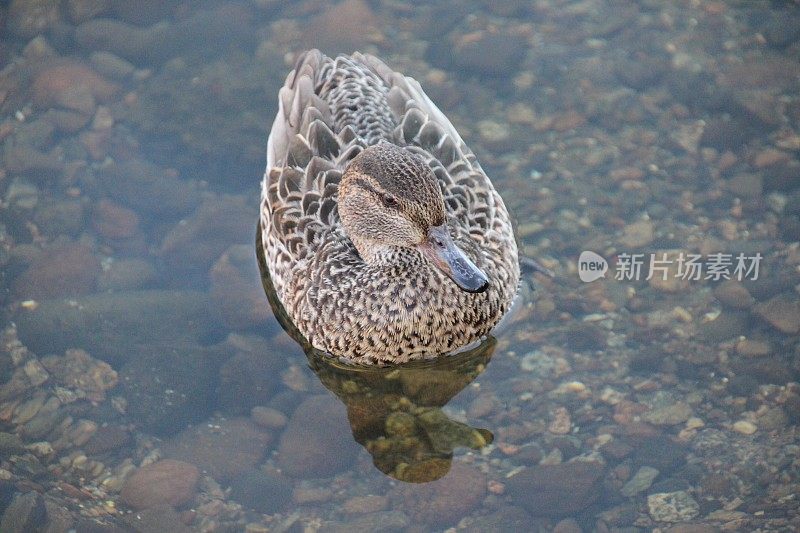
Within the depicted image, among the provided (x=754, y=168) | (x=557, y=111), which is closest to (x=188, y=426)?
(x=557, y=111)

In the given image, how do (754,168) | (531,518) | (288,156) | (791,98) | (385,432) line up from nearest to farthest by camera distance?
(531,518) → (385,432) → (288,156) → (754,168) → (791,98)

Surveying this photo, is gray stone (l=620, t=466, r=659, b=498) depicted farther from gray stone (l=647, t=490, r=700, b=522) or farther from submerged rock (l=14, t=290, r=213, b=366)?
submerged rock (l=14, t=290, r=213, b=366)

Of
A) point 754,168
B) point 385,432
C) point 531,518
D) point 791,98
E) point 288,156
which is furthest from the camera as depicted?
point 791,98

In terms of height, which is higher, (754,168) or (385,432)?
(754,168)

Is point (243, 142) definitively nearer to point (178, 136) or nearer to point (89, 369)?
point (178, 136)

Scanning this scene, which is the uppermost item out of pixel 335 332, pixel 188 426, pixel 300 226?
pixel 300 226

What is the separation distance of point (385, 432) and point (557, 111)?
152 inches

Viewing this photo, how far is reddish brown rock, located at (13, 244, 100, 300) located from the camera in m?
8.06

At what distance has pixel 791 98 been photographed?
30.3 feet

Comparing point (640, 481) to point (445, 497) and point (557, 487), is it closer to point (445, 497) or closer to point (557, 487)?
point (557, 487)

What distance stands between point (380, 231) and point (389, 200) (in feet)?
1.11

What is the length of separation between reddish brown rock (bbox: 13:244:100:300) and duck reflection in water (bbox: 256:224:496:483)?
6.77 feet

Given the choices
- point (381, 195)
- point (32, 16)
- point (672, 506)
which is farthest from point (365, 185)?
point (32, 16)

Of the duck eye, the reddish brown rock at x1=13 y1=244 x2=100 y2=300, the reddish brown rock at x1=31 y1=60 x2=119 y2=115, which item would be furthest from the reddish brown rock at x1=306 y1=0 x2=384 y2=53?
the duck eye
